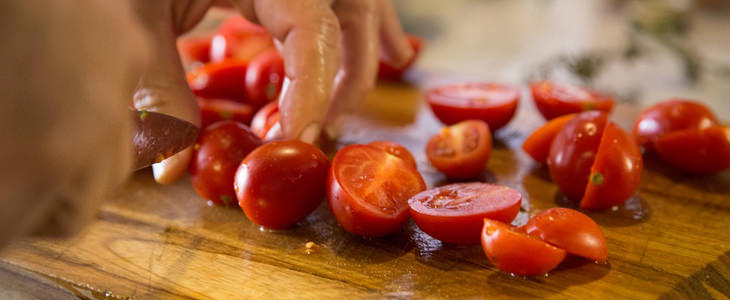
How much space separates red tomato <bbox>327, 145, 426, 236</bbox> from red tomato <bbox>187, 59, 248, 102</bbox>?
0.77 meters

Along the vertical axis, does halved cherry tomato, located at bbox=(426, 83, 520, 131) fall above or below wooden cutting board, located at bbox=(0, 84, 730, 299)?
above

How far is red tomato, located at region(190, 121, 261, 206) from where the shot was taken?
4.57 feet

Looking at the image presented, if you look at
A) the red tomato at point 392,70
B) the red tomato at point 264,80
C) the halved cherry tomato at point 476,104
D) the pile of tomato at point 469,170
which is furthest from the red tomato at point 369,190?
the red tomato at point 392,70

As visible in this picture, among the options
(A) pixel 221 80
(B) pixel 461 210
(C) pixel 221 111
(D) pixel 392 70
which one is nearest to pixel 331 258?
(B) pixel 461 210

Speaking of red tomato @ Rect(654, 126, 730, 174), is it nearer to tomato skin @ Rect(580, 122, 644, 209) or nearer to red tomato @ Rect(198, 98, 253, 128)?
tomato skin @ Rect(580, 122, 644, 209)

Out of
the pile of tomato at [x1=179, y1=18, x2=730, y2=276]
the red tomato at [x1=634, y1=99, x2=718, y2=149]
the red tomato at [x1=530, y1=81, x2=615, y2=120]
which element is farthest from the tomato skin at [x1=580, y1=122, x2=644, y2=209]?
the red tomato at [x1=530, y1=81, x2=615, y2=120]

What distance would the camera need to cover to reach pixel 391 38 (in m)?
2.01

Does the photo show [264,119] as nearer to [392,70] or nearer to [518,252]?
[392,70]

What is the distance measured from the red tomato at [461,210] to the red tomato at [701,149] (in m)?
0.58

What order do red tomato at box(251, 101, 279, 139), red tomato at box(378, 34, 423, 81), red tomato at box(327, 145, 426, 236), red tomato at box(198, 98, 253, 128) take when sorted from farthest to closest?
1. red tomato at box(378, 34, 423, 81)
2. red tomato at box(198, 98, 253, 128)
3. red tomato at box(251, 101, 279, 139)
4. red tomato at box(327, 145, 426, 236)

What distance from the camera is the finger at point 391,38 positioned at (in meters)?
1.91

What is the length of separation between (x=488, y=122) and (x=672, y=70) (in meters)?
2.23

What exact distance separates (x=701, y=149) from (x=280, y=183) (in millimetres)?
1007

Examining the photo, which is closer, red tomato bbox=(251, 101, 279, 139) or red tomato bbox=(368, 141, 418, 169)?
red tomato bbox=(368, 141, 418, 169)
